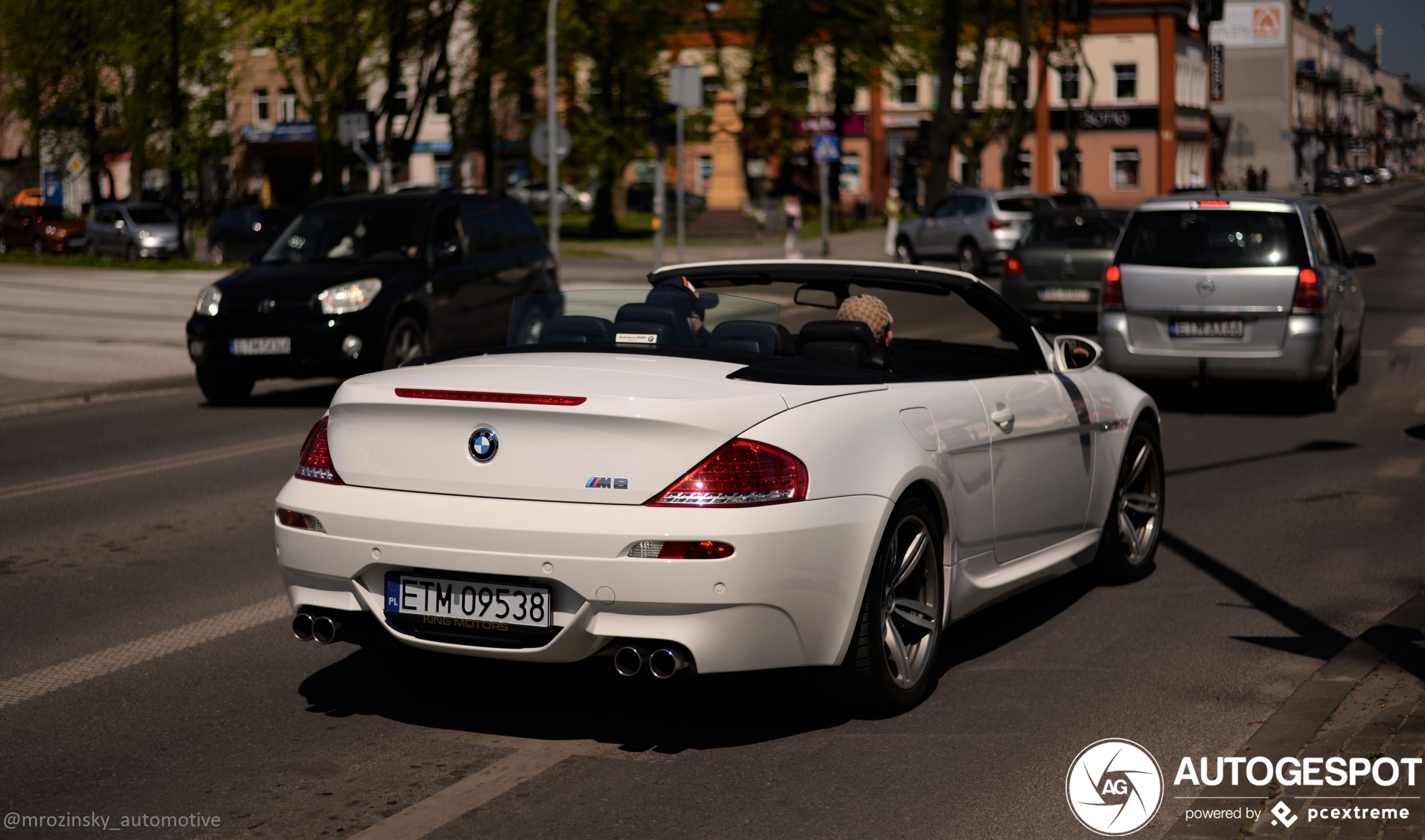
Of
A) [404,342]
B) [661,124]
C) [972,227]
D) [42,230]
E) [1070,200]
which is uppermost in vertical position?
[661,124]

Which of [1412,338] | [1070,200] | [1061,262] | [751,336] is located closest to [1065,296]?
[1061,262]

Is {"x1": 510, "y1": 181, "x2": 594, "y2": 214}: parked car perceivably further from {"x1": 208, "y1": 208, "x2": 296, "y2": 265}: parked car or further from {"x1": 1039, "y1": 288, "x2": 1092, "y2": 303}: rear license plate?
{"x1": 1039, "y1": 288, "x2": 1092, "y2": 303}: rear license plate

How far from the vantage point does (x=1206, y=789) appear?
4.34 meters

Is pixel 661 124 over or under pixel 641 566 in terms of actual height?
over

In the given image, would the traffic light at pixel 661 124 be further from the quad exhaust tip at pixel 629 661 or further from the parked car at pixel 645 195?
the parked car at pixel 645 195

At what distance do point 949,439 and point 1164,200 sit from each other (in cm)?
911

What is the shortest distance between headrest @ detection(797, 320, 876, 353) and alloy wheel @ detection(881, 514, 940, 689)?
78 centimetres

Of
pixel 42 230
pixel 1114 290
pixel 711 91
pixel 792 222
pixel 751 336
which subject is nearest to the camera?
pixel 751 336

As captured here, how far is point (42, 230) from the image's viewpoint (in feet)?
158

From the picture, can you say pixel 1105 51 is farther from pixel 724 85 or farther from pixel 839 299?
pixel 839 299

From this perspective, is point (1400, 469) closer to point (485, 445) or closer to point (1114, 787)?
point (1114, 787)

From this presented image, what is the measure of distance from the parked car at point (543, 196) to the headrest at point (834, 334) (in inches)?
2357

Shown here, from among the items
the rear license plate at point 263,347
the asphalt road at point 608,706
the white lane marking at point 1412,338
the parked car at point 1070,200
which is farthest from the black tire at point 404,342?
the parked car at point 1070,200

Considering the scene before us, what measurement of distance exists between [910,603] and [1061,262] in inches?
695
